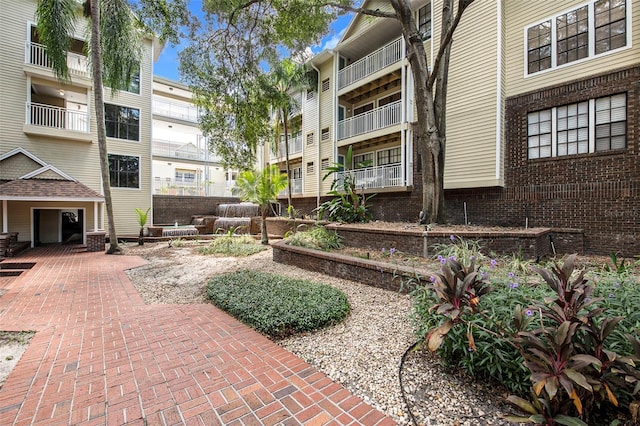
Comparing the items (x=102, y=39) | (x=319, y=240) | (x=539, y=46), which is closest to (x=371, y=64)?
(x=539, y=46)

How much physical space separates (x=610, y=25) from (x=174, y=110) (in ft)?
Result: 78.5

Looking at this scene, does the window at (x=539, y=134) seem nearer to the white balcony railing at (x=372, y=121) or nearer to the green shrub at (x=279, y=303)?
the white balcony railing at (x=372, y=121)

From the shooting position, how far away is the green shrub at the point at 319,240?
8.22 meters

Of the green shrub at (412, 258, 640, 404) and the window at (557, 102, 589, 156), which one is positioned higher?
the window at (557, 102, 589, 156)

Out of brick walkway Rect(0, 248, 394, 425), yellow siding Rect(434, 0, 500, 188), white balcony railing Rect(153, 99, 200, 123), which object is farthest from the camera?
white balcony railing Rect(153, 99, 200, 123)

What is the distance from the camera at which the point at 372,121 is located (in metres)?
14.0

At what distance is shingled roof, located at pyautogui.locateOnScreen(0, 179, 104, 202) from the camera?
10.3 m

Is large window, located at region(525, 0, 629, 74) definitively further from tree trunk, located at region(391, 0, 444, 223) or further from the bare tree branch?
tree trunk, located at region(391, 0, 444, 223)

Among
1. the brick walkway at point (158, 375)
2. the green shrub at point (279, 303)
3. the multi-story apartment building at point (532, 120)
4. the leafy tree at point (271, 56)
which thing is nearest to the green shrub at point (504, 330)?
the brick walkway at point (158, 375)

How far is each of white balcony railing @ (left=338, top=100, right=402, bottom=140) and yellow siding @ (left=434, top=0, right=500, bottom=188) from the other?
254cm

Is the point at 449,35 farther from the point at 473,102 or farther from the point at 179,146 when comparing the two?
the point at 179,146

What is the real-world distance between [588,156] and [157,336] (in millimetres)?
11361

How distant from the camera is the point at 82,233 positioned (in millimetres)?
13469

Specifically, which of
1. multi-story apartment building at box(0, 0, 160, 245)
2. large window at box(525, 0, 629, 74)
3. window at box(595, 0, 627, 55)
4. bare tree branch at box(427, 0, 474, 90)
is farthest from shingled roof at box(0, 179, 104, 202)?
window at box(595, 0, 627, 55)
